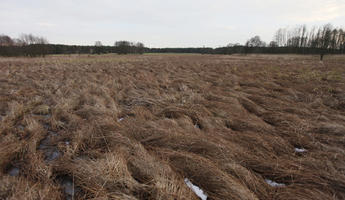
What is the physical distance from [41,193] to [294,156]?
9.88 ft

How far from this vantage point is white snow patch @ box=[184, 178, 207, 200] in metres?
1.48

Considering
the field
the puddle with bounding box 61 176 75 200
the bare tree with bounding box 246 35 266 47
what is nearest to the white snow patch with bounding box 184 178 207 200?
the field

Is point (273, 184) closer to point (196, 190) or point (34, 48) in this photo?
point (196, 190)

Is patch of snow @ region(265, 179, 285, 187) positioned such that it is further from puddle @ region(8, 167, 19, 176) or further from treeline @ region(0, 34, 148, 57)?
treeline @ region(0, 34, 148, 57)

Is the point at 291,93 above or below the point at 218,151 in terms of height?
above

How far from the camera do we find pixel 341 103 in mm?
3826

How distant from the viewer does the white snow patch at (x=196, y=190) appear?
1477 millimetres

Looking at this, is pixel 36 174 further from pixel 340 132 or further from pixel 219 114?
pixel 340 132

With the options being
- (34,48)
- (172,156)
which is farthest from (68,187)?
(34,48)

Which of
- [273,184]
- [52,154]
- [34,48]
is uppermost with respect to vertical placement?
[34,48]

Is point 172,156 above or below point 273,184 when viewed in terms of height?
above

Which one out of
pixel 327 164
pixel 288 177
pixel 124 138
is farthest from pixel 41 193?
pixel 327 164

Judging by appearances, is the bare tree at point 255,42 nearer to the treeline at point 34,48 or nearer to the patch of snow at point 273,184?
the treeline at point 34,48

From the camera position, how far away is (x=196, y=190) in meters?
1.53
